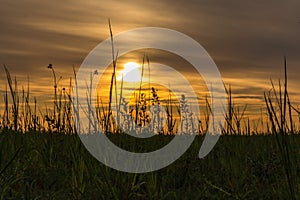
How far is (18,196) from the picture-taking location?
11.1ft

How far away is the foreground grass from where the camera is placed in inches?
130

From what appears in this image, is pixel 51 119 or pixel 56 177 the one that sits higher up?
pixel 51 119

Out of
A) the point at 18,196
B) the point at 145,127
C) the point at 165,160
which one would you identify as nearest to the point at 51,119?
the point at 145,127

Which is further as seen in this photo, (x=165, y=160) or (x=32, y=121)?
(x=32, y=121)

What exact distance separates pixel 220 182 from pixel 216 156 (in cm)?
131

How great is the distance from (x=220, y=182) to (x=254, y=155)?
1.38m

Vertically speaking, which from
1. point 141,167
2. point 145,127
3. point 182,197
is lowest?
point 182,197

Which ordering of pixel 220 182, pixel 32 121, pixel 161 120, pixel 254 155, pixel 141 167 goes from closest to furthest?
pixel 141 167
pixel 220 182
pixel 254 155
pixel 32 121
pixel 161 120

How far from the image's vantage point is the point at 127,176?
3504 millimetres

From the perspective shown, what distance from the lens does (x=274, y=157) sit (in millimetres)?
4637

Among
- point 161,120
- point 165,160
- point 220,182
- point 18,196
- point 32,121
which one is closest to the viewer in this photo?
point 18,196

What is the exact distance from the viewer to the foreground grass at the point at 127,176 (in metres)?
3.31

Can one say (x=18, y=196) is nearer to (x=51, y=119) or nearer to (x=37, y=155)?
(x=37, y=155)

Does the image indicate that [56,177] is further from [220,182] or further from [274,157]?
[274,157]
